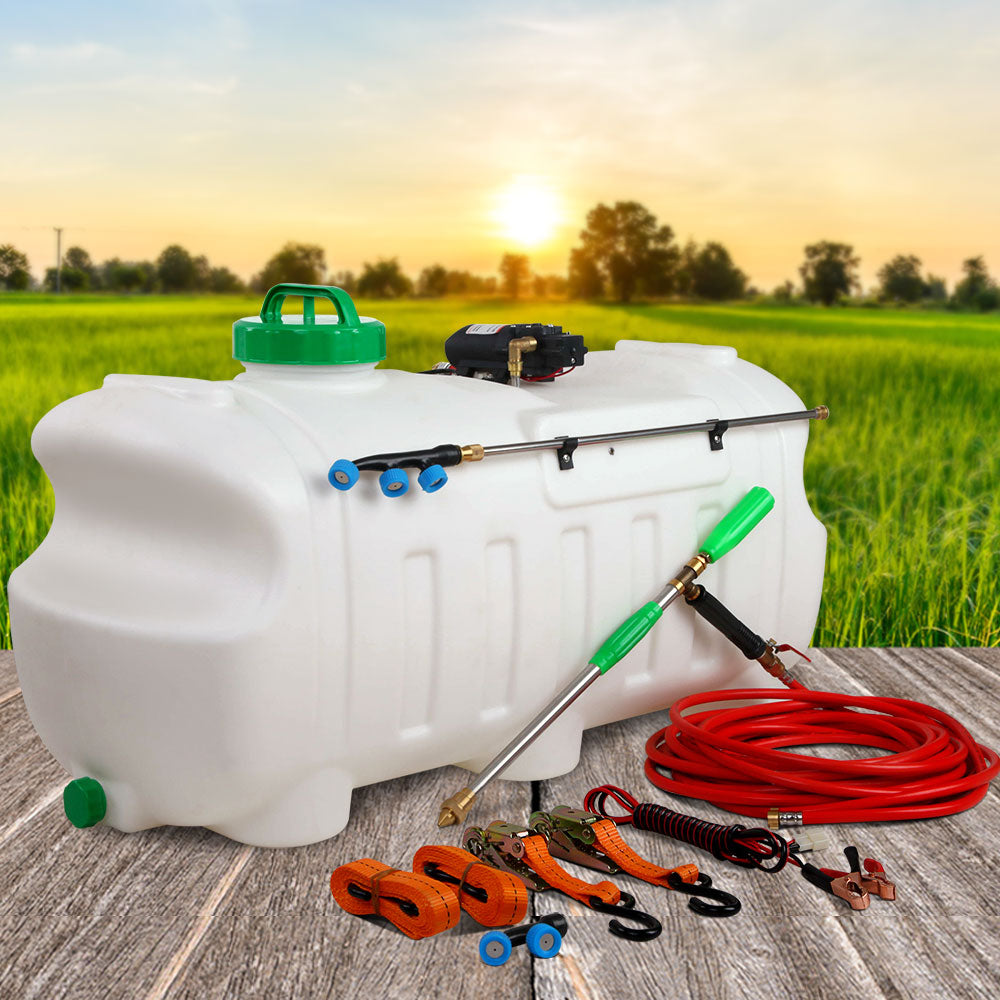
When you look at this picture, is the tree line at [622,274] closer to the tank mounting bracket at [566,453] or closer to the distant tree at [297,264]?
the distant tree at [297,264]

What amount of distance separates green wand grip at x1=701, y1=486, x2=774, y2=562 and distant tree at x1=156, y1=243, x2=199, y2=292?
2.14 m

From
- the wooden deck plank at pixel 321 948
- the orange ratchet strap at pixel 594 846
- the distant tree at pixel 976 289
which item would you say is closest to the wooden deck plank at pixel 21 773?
the wooden deck plank at pixel 321 948

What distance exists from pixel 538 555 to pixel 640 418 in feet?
1.04

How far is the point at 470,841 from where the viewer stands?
1544 millimetres

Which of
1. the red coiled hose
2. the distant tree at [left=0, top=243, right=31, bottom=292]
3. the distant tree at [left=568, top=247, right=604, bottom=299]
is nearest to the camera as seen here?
the red coiled hose

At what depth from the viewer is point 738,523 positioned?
1.91 m

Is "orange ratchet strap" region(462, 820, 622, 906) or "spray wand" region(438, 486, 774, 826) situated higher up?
"spray wand" region(438, 486, 774, 826)

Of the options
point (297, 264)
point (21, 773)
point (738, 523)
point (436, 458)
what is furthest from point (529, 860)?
point (297, 264)

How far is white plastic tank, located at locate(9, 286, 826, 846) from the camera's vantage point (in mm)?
1448

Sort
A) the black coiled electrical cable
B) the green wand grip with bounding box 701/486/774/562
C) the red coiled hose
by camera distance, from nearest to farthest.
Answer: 1. the black coiled electrical cable
2. the red coiled hose
3. the green wand grip with bounding box 701/486/774/562

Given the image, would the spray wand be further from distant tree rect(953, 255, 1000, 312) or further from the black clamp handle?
distant tree rect(953, 255, 1000, 312)

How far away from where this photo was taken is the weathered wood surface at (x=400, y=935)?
51.6 inches

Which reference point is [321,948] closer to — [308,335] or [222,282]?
[308,335]

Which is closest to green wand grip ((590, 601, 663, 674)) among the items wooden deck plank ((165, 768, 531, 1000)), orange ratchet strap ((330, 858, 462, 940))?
wooden deck plank ((165, 768, 531, 1000))
